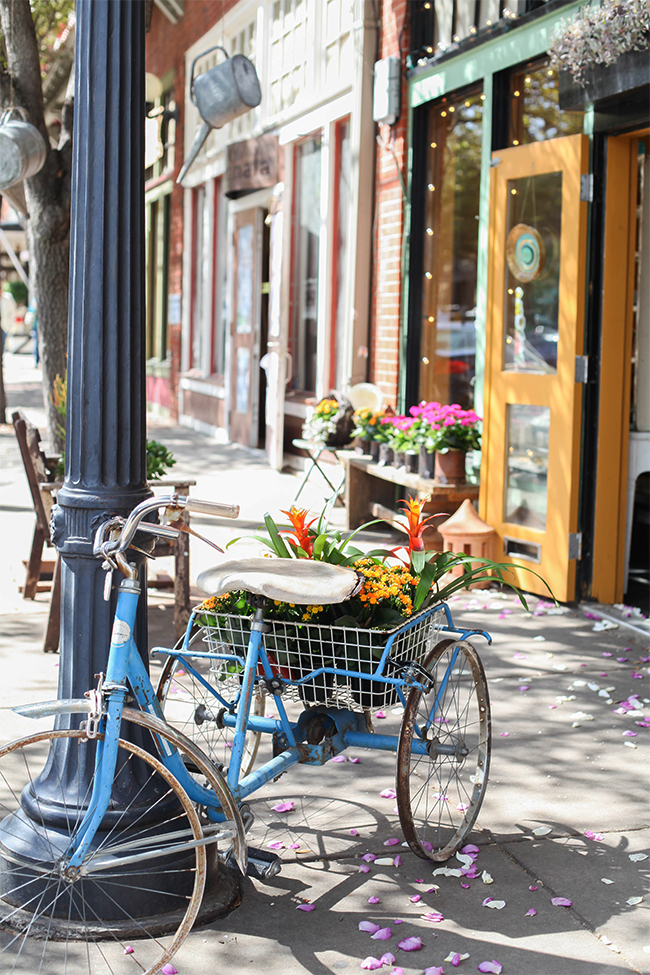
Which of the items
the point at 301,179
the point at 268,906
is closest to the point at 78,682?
the point at 268,906

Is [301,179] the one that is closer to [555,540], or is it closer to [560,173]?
[560,173]

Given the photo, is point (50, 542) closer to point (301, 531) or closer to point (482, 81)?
point (301, 531)

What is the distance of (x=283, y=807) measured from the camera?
12.4ft

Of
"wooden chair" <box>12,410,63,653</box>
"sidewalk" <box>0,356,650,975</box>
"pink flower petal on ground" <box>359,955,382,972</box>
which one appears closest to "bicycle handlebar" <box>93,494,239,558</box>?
"sidewalk" <box>0,356,650,975</box>

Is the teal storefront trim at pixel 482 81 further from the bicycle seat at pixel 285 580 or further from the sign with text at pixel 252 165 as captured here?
the bicycle seat at pixel 285 580

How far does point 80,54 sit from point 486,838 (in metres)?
2.69

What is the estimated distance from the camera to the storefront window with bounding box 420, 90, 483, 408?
27.2 feet

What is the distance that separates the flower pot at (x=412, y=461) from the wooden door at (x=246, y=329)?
527cm

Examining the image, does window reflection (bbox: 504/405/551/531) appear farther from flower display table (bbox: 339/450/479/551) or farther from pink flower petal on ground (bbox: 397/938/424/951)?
pink flower petal on ground (bbox: 397/938/424/951)

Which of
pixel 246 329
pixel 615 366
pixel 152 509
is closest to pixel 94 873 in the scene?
pixel 152 509

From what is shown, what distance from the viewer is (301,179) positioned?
1118 cm

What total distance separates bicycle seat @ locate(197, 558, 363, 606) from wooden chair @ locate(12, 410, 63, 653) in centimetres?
220

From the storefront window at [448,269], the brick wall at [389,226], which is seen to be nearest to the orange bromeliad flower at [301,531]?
the storefront window at [448,269]

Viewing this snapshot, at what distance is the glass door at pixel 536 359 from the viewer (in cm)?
606
